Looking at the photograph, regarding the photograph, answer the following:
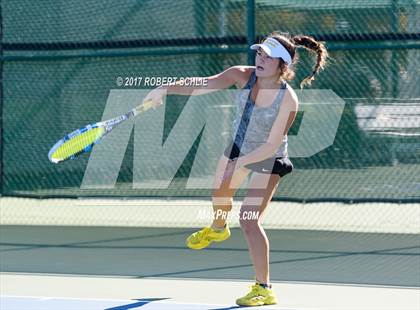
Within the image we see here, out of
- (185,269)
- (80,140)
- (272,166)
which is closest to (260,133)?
(272,166)

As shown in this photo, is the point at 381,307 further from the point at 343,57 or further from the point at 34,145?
the point at 34,145

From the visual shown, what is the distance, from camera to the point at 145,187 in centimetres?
1170

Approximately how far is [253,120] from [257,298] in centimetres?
116

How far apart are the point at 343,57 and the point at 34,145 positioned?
3.62m

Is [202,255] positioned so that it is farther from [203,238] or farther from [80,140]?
[80,140]

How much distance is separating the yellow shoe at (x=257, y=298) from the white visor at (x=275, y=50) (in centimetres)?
148

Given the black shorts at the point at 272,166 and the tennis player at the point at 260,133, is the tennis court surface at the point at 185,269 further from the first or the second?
the black shorts at the point at 272,166

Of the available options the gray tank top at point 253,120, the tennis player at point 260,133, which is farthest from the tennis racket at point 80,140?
the gray tank top at point 253,120

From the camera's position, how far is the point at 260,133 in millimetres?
6793

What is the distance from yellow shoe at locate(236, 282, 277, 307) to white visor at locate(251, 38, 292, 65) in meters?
1.48

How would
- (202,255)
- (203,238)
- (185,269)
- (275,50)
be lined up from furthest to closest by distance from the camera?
(202,255) < (185,269) < (203,238) < (275,50)

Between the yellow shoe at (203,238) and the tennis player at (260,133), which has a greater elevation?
the tennis player at (260,133)

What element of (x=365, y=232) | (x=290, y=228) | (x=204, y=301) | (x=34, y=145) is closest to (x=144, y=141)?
(x=34, y=145)

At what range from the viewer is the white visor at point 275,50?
21.6 ft
